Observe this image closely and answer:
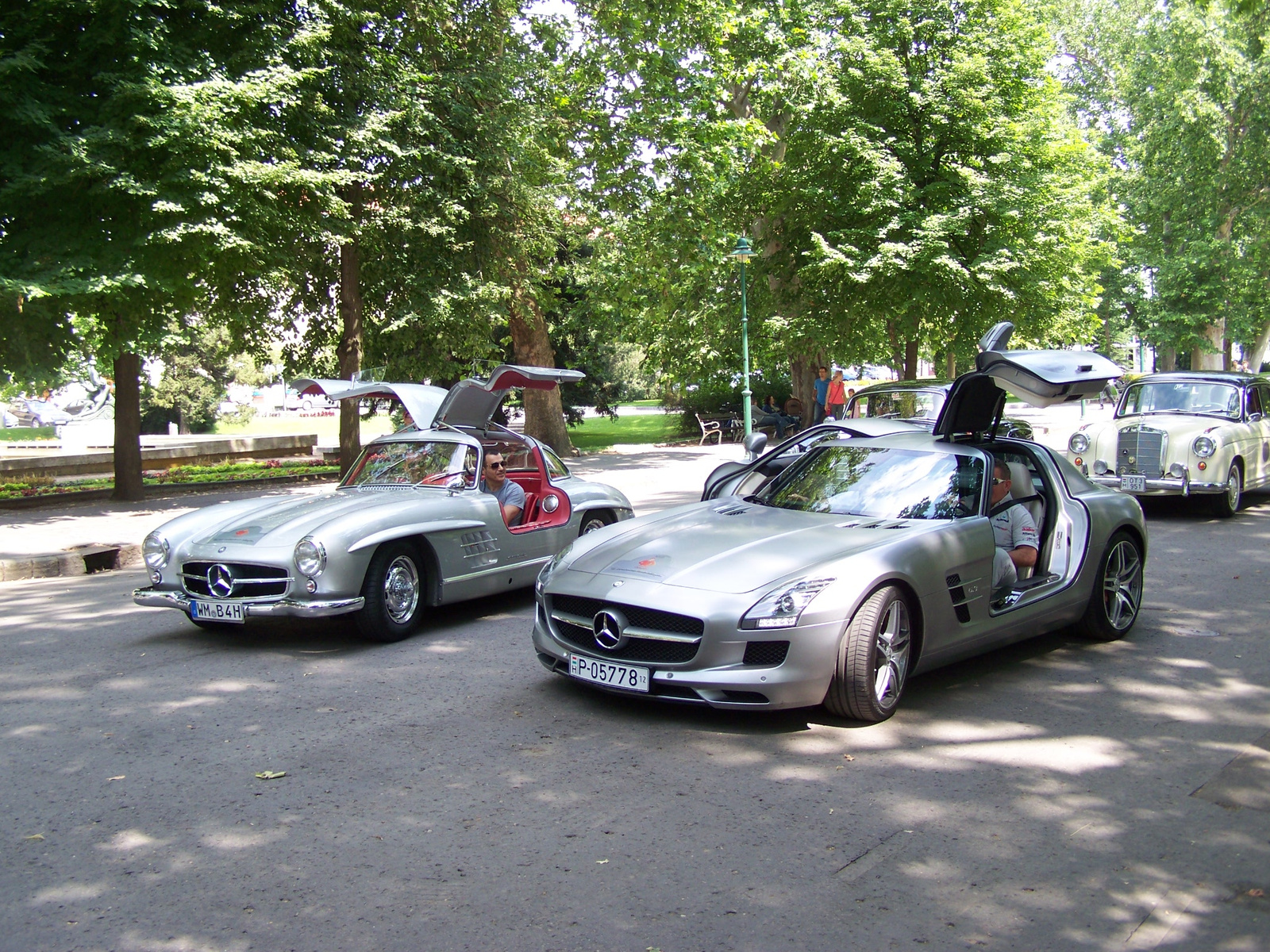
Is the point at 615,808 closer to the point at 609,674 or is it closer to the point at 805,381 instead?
the point at 609,674

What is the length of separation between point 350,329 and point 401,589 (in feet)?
45.7

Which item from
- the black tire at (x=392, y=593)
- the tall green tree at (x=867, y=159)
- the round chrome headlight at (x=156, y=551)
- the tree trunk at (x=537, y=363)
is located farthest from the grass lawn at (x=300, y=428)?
the black tire at (x=392, y=593)

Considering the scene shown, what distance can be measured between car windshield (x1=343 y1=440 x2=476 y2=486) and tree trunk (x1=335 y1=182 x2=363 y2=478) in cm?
1147

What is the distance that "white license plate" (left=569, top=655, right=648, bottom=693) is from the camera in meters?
5.29

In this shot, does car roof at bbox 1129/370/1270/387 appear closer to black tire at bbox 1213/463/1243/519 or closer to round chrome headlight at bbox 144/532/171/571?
black tire at bbox 1213/463/1243/519

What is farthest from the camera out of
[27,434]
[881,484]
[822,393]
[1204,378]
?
[27,434]

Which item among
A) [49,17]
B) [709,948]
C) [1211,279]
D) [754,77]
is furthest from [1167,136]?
[709,948]

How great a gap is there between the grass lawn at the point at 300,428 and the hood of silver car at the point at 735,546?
29.4 metres

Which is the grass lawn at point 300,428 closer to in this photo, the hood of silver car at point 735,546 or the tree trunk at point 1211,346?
the hood of silver car at point 735,546

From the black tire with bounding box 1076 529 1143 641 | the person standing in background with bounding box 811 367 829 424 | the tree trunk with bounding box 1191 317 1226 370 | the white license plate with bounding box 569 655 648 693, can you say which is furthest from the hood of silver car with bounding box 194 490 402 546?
the tree trunk with bounding box 1191 317 1226 370

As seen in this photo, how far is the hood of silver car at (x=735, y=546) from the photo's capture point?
5.39m

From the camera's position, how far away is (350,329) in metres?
20.3

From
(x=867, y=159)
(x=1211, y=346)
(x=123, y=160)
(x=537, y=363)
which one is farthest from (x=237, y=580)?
(x=1211, y=346)

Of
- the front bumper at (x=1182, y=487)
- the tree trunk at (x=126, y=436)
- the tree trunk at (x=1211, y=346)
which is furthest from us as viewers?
the tree trunk at (x=1211, y=346)
